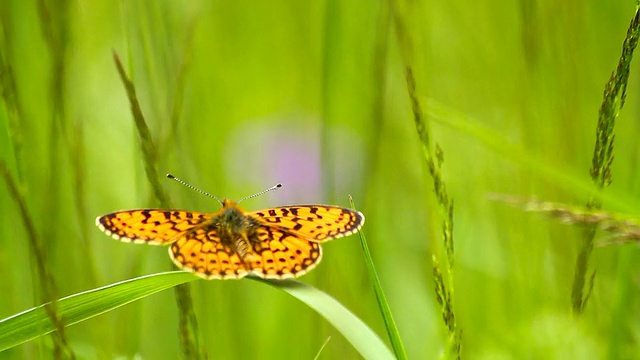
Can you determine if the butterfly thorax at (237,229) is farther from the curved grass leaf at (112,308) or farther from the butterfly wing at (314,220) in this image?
the curved grass leaf at (112,308)

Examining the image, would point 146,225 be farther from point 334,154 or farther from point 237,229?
point 334,154

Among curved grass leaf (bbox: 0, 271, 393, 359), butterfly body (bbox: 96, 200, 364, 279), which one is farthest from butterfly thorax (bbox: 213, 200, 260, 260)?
curved grass leaf (bbox: 0, 271, 393, 359)

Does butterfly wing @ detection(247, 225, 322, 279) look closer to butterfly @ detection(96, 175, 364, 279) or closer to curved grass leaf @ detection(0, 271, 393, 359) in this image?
butterfly @ detection(96, 175, 364, 279)

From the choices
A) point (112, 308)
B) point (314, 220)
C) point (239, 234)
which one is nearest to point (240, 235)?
point (239, 234)

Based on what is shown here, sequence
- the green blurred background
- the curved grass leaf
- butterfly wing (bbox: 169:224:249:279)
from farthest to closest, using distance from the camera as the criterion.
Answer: the green blurred background → butterfly wing (bbox: 169:224:249:279) → the curved grass leaf

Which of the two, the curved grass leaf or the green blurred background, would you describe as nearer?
the curved grass leaf
